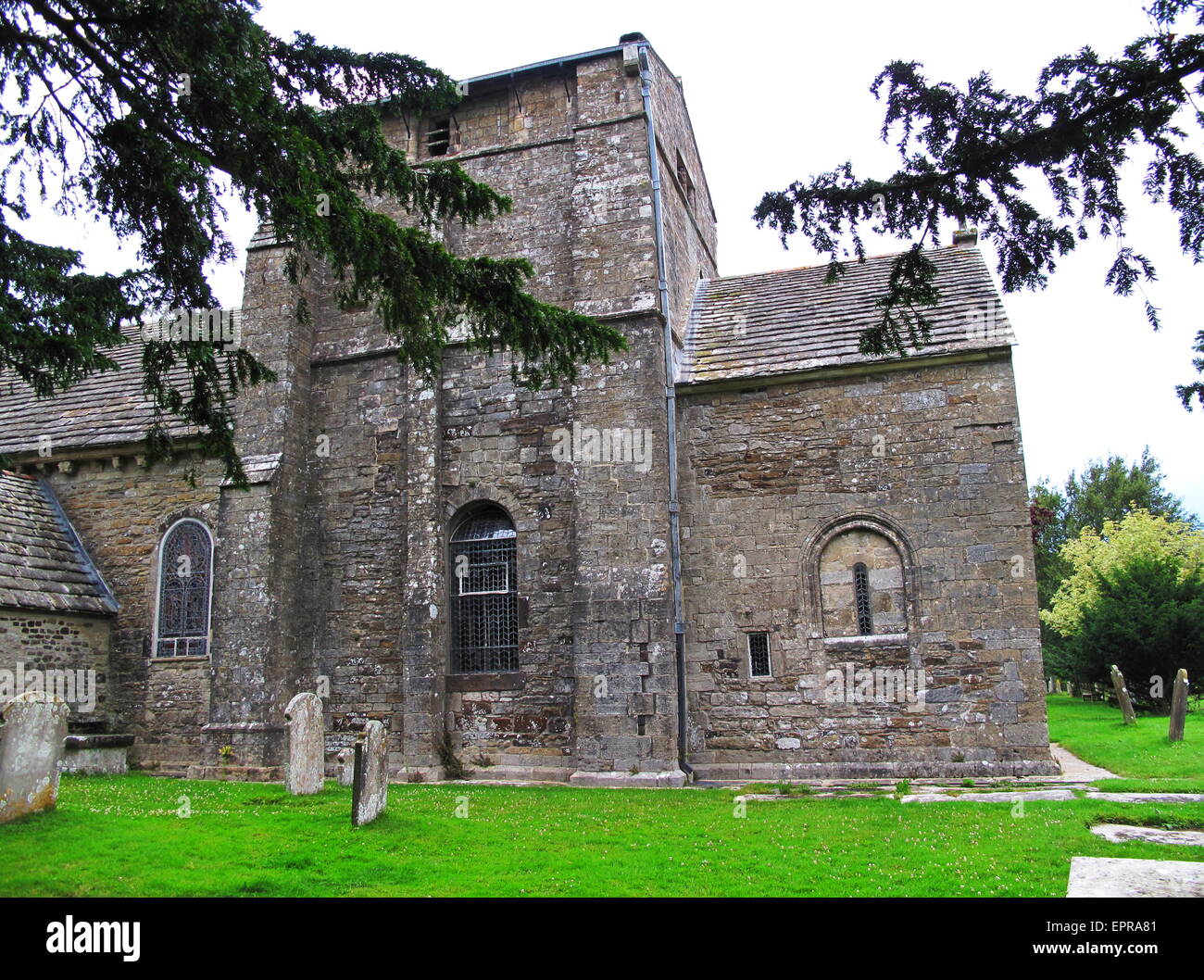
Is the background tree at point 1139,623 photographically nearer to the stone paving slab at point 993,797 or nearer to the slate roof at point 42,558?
the stone paving slab at point 993,797

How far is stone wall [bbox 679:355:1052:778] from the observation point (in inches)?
509

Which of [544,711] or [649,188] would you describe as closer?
[544,711]

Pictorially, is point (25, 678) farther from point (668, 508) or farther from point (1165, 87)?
point (1165, 87)

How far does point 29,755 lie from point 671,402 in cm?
958

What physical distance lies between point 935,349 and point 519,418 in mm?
6568

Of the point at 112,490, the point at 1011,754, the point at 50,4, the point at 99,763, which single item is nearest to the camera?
the point at 50,4

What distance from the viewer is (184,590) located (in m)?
16.4

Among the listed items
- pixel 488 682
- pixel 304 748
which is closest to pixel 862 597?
pixel 488 682

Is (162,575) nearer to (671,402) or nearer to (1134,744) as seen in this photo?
(671,402)

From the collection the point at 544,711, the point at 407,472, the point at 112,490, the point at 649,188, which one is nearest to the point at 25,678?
the point at 112,490

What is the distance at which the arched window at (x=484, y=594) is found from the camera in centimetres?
1452

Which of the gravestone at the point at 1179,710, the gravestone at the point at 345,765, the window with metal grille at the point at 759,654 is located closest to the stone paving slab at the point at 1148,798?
the window with metal grille at the point at 759,654

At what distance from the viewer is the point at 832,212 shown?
271 inches

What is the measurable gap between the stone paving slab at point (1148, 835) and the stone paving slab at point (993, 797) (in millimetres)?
2082
